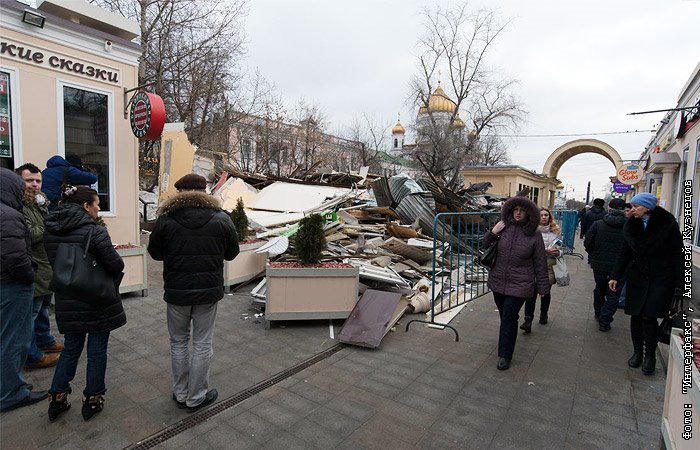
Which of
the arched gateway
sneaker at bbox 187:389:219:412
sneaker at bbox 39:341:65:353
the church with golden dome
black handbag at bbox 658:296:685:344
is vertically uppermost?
the church with golden dome

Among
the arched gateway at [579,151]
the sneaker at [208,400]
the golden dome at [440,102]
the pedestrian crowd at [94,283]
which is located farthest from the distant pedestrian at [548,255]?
the golden dome at [440,102]

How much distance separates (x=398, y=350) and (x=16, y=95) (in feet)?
21.3

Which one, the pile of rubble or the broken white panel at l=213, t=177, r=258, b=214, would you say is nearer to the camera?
the pile of rubble

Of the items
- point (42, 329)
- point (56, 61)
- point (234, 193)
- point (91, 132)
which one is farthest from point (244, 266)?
point (234, 193)

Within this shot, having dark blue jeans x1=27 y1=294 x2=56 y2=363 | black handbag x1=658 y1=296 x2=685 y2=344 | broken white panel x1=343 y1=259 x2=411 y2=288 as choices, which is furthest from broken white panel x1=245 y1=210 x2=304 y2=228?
black handbag x1=658 y1=296 x2=685 y2=344

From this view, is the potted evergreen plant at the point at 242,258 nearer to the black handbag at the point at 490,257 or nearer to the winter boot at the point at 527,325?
the black handbag at the point at 490,257

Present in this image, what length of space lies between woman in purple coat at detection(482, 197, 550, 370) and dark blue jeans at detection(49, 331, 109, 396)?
3.62m

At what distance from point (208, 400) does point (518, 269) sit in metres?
3.19

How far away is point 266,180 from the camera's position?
49.2 feet

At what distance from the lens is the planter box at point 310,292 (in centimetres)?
488

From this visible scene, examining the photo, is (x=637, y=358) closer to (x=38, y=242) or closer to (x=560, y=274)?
(x=560, y=274)

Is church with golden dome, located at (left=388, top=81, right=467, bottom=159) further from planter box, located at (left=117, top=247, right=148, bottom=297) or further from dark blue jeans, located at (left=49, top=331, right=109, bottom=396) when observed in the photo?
dark blue jeans, located at (left=49, top=331, right=109, bottom=396)

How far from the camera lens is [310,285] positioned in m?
4.95

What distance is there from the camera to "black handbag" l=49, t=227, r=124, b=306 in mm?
2627
